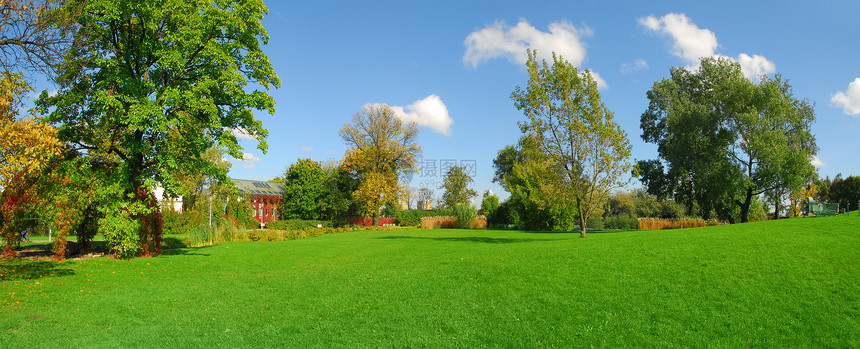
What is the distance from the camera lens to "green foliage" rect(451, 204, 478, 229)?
4494 centimetres

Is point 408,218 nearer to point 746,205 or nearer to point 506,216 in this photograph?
point 506,216

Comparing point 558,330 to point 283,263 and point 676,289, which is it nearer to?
point 676,289

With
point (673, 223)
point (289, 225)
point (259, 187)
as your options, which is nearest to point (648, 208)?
point (673, 223)

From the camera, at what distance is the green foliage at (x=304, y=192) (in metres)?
44.6

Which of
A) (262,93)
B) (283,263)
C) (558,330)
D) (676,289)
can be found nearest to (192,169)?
(262,93)

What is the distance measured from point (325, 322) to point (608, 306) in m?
A: 4.64

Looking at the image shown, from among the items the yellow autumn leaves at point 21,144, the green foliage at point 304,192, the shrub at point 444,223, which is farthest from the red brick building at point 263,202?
the yellow autumn leaves at point 21,144

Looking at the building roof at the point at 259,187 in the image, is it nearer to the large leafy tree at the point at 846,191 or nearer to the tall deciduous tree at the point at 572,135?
the tall deciduous tree at the point at 572,135

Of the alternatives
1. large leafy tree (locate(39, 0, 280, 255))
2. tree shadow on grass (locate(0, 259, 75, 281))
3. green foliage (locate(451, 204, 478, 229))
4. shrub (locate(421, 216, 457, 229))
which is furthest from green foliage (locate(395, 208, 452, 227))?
tree shadow on grass (locate(0, 259, 75, 281))

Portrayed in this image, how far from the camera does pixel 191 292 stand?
9.23 meters

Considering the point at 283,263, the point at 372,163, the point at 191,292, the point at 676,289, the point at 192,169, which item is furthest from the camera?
the point at 372,163

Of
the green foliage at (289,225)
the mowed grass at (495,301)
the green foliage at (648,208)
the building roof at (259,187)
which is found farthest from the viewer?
the green foliage at (648,208)

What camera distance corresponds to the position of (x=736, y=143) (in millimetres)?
29094

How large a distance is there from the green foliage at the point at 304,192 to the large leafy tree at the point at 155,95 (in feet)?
94.4
